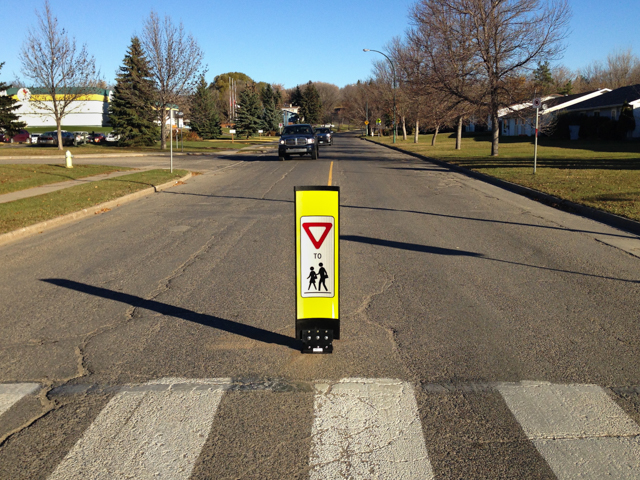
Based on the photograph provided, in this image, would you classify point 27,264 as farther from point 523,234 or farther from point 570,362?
point 523,234

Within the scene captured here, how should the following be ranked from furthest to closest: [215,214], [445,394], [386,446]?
[215,214]
[445,394]
[386,446]

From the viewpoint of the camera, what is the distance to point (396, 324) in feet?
19.1

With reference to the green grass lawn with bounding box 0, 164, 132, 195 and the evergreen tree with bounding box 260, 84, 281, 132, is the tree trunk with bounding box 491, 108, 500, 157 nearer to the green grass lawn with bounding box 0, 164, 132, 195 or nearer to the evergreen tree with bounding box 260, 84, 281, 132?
the green grass lawn with bounding box 0, 164, 132, 195

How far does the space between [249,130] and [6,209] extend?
7265 cm

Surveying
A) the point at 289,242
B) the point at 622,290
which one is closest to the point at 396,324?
the point at 622,290

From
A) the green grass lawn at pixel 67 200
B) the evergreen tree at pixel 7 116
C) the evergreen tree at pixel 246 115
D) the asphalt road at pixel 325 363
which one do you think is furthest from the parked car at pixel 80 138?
the asphalt road at pixel 325 363

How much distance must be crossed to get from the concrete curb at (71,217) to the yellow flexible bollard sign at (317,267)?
7821 millimetres

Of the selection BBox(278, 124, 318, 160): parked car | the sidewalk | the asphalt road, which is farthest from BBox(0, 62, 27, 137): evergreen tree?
the asphalt road

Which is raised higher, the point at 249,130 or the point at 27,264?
the point at 249,130

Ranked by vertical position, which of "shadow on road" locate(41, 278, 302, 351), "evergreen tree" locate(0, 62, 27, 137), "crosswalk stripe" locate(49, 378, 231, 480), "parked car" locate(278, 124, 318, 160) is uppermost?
"evergreen tree" locate(0, 62, 27, 137)

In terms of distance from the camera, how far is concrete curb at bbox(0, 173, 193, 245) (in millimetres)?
10820

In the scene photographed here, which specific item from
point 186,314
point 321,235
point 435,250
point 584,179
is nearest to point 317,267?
point 321,235

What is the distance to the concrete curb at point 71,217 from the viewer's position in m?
10.8

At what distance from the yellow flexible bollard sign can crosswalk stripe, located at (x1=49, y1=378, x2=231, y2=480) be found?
82cm
